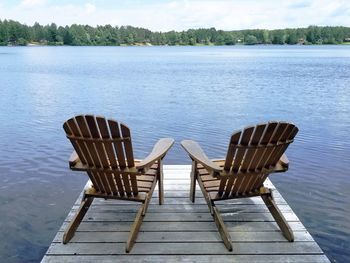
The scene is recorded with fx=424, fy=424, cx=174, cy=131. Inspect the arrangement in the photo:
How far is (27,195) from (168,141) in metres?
2.95

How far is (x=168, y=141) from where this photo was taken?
417 centimetres

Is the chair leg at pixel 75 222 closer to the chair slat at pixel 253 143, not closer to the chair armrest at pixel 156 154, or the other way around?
the chair armrest at pixel 156 154

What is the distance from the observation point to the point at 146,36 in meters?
129

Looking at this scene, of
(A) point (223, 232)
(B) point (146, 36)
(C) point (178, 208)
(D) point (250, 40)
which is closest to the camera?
(A) point (223, 232)

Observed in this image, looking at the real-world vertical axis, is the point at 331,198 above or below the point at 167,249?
below

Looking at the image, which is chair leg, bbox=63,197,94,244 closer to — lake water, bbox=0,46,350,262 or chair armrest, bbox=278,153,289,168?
lake water, bbox=0,46,350,262

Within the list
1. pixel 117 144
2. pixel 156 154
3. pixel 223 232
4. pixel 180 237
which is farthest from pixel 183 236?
pixel 117 144

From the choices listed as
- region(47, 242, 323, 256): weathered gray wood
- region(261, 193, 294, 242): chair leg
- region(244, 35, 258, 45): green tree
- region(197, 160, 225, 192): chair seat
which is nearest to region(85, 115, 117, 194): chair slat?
region(47, 242, 323, 256): weathered gray wood

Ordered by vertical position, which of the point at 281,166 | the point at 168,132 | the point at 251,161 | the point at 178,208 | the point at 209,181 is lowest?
the point at 168,132

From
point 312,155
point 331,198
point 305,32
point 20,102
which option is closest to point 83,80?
point 20,102

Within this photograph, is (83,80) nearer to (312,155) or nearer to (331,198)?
(312,155)

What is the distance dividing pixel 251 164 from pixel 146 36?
129216mm

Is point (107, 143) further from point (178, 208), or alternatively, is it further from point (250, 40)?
point (250, 40)

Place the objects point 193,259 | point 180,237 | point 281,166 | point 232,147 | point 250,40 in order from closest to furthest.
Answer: point 193,259 < point 232,147 < point 180,237 < point 281,166 < point 250,40
